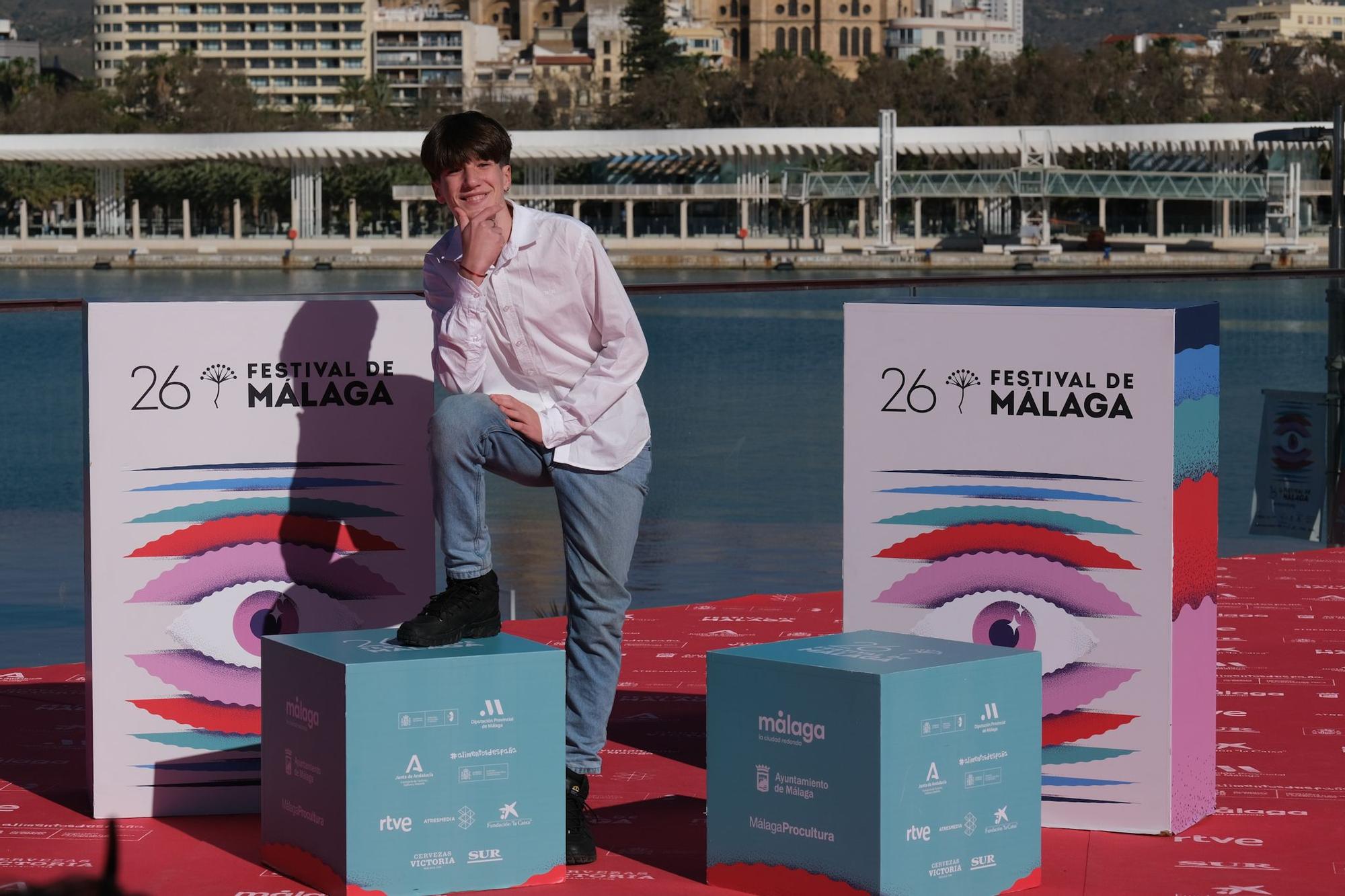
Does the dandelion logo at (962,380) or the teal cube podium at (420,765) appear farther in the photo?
the dandelion logo at (962,380)

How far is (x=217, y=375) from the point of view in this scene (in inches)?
139

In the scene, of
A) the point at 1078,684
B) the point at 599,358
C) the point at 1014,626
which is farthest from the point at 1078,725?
the point at 599,358

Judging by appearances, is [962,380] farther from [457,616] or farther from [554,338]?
[457,616]

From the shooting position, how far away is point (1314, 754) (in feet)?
12.9

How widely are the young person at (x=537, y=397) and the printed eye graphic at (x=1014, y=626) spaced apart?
0.60 m

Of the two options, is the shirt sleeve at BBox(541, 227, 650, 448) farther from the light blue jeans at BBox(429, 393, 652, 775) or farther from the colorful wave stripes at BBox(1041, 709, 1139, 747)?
the colorful wave stripes at BBox(1041, 709, 1139, 747)

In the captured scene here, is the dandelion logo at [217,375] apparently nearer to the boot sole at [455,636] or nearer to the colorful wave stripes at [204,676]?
the colorful wave stripes at [204,676]

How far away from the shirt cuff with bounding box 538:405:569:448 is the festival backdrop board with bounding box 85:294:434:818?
0.48m

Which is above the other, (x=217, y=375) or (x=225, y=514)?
(x=217, y=375)

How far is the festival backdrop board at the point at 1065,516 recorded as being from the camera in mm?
3389

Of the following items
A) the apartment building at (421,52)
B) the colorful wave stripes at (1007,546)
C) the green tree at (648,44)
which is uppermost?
the apartment building at (421,52)

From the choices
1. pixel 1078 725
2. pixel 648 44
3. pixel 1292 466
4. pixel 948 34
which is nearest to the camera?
pixel 1078 725

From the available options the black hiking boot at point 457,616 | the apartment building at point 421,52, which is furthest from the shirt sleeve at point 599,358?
the apartment building at point 421,52

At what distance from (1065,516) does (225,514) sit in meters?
1.47
